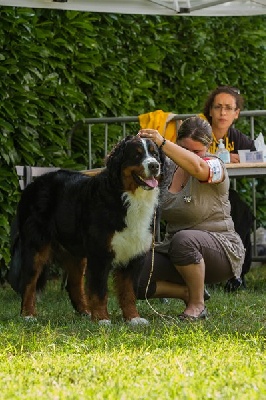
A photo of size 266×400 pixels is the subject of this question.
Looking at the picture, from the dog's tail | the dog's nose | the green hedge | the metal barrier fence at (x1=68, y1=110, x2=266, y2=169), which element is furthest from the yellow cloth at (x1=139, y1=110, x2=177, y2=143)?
the dog's nose

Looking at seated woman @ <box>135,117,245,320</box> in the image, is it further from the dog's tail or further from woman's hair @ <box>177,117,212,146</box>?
the dog's tail

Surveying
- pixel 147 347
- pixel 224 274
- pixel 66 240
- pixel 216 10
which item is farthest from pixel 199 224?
pixel 216 10

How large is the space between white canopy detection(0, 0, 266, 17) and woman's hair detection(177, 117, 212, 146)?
2144mm

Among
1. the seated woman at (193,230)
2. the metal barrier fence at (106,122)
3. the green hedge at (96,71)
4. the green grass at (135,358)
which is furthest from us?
the metal barrier fence at (106,122)

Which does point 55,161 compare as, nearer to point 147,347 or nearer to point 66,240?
point 66,240

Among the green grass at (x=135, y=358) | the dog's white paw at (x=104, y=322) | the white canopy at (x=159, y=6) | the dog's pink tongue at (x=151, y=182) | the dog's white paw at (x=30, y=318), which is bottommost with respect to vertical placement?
the dog's white paw at (x=30, y=318)

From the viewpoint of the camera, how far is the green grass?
12.3ft

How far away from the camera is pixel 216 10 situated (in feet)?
31.1

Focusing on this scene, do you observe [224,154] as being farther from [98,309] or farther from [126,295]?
[98,309]

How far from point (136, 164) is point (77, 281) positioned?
1.26 m

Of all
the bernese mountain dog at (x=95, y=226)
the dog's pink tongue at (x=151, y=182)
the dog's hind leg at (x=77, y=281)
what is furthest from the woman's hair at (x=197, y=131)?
the dog's hind leg at (x=77, y=281)

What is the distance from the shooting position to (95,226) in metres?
6.06

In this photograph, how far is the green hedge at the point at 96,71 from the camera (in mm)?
8602

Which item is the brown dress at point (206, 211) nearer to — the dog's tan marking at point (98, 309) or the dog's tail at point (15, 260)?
the dog's tan marking at point (98, 309)
